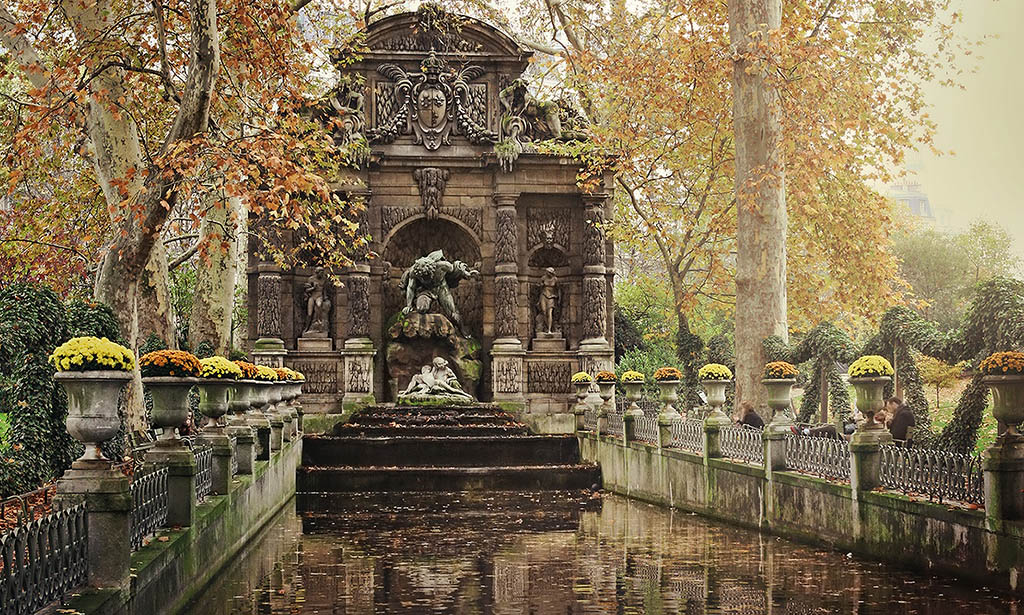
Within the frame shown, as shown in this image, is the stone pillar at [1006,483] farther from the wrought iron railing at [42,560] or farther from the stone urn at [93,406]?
the wrought iron railing at [42,560]

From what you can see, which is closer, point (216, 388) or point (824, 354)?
point (216, 388)

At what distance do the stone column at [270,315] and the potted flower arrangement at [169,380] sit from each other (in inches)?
728

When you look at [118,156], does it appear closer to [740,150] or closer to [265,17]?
[265,17]

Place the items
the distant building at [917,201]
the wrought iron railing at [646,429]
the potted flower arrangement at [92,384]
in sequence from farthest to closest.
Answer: the distant building at [917,201] < the wrought iron railing at [646,429] < the potted flower arrangement at [92,384]

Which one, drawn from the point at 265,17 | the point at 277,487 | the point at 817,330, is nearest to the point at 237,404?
the point at 277,487

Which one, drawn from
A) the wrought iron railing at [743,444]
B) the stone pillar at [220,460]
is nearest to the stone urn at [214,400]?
the stone pillar at [220,460]

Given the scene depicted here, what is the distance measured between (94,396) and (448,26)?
2359 centimetres

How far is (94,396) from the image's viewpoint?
292 inches

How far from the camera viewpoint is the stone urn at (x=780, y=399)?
13.7 m

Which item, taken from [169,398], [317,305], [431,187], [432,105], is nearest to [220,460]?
[169,398]

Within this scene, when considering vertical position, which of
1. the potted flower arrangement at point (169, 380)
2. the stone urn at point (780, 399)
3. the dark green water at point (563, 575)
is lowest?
the dark green water at point (563, 575)

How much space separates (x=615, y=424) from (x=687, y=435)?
14.6 ft

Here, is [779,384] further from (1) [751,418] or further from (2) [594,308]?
(2) [594,308]

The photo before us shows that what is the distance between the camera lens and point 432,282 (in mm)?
27906
